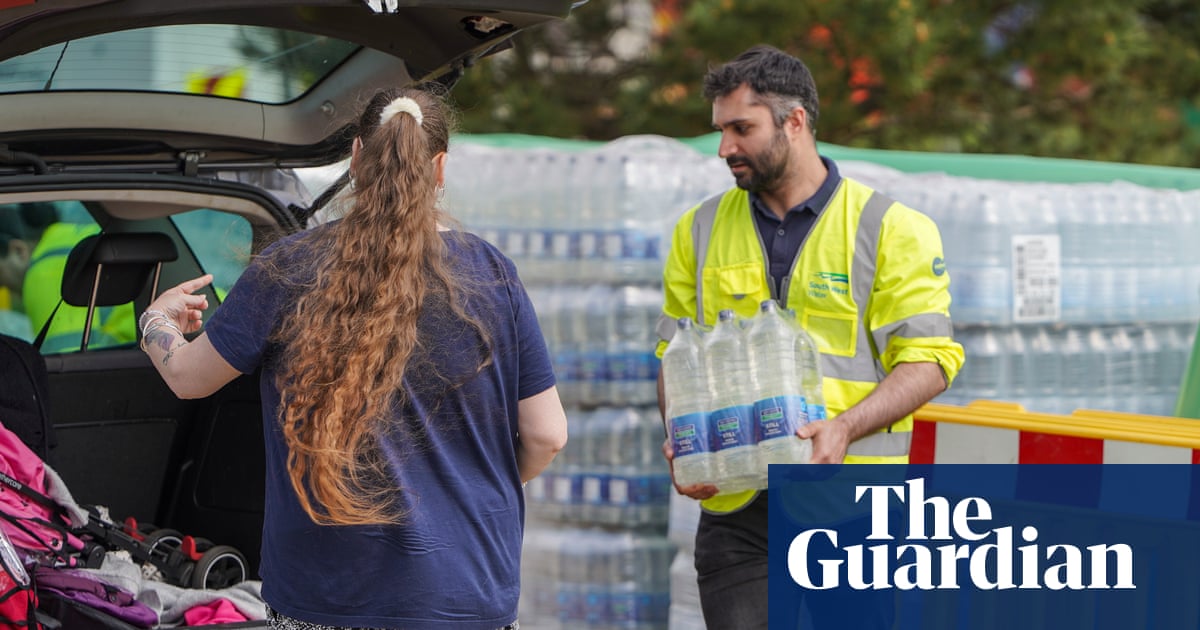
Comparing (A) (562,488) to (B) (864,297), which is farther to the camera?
(A) (562,488)

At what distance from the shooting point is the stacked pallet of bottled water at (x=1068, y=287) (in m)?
5.67

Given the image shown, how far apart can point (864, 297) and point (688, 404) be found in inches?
19.6

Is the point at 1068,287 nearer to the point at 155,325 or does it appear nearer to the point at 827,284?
the point at 827,284

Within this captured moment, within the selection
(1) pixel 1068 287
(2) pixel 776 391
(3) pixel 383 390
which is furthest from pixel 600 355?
(3) pixel 383 390

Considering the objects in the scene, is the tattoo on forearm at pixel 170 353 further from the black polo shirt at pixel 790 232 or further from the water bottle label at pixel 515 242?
the water bottle label at pixel 515 242

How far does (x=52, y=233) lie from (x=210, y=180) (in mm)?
1416

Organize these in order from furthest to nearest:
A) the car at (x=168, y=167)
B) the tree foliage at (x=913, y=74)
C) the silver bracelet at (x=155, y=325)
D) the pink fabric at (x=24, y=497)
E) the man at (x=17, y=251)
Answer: the tree foliage at (x=913, y=74)
the man at (x=17, y=251)
the pink fabric at (x=24, y=497)
the car at (x=168, y=167)
the silver bracelet at (x=155, y=325)

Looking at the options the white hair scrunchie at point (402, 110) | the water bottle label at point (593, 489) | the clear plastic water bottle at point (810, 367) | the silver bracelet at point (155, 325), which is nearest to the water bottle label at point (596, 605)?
the water bottle label at point (593, 489)

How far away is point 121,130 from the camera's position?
12.1 ft

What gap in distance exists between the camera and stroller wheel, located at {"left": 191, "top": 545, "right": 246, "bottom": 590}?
384 cm

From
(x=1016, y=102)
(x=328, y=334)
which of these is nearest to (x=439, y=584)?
(x=328, y=334)

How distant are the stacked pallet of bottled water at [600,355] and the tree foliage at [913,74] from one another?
16.0ft

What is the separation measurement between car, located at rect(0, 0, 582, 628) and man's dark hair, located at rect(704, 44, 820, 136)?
0.58m

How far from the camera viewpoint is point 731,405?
11.5 feet
